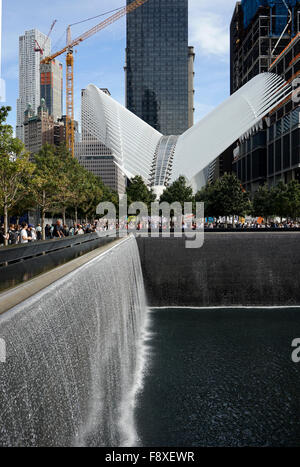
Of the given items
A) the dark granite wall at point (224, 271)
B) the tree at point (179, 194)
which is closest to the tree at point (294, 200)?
the tree at point (179, 194)

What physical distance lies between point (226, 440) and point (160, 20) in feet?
567

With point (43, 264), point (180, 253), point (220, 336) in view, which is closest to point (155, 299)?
point (180, 253)

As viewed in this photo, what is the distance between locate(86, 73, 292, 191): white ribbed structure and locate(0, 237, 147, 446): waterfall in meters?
52.5

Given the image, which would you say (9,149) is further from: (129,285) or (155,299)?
(129,285)

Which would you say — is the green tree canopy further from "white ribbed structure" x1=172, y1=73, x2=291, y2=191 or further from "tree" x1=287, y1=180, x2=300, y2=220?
"white ribbed structure" x1=172, y1=73, x2=291, y2=191

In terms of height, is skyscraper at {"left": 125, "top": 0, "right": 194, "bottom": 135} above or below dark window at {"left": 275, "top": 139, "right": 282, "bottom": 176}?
above

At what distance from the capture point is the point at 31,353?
10.9 feet

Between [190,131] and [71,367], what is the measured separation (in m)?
66.6

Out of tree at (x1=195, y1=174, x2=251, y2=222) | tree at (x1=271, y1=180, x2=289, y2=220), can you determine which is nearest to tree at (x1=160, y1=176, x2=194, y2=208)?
tree at (x1=195, y1=174, x2=251, y2=222)

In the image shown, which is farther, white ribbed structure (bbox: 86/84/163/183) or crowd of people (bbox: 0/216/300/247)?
white ribbed structure (bbox: 86/84/163/183)

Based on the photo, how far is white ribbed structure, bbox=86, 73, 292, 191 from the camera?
193 feet

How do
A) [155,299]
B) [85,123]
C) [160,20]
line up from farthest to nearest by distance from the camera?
1. [160,20]
2. [85,123]
3. [155,299]

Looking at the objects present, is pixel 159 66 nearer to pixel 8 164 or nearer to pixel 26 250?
pixel 8 164

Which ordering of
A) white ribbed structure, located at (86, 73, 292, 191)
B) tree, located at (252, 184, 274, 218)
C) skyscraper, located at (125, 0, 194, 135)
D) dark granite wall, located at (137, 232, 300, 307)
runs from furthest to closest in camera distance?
skyscraper, located at (125, 0, 194, 135), white ribbed structure, located at (86, 73, 292, 191), tree, located at (252, 184, 274, 218), dark granite wall, located at (137, 232, 300, 307)
